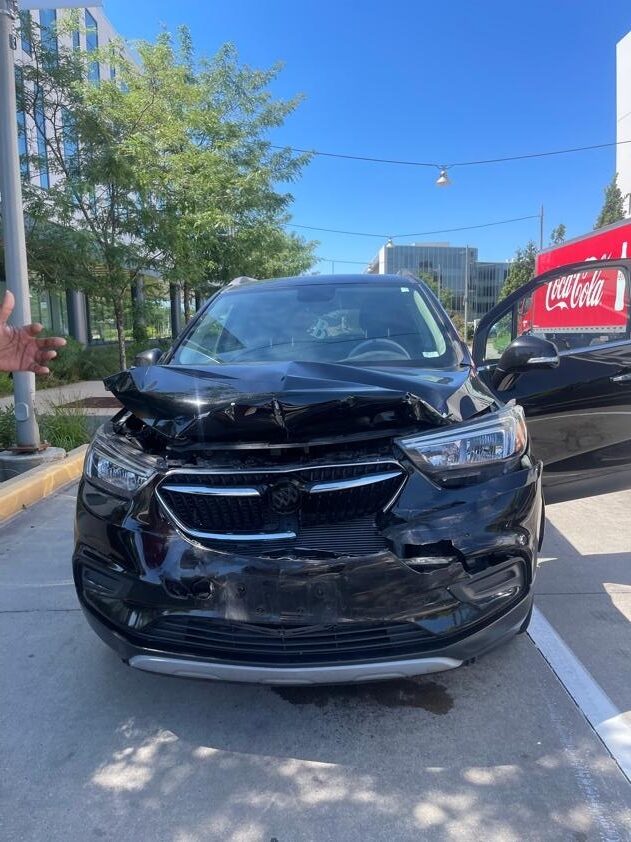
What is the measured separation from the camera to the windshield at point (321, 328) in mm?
→ 3357

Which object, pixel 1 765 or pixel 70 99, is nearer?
pixel 1 765

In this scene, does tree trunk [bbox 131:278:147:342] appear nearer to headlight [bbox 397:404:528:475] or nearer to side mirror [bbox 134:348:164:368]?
side mirror [bbox 134:348:164:368]

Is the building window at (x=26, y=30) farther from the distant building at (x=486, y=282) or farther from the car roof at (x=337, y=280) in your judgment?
the distant building at (x=486, y=282)

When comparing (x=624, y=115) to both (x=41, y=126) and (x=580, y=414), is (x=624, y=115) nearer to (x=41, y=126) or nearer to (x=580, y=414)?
(x=41, y=126)

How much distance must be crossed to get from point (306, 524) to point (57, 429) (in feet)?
19.3

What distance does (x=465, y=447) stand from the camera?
231cm

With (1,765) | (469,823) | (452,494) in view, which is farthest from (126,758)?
(452,494)

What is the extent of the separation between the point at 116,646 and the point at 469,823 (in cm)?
138

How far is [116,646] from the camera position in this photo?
2342 mm

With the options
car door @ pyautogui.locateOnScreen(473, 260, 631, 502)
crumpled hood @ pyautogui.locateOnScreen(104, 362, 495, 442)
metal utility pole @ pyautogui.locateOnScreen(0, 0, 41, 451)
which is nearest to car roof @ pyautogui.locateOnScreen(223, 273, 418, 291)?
car door @ pyautogui.locateOnScreen(473, 260, 631, 502)

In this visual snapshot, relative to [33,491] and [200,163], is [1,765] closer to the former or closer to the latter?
[33,491]

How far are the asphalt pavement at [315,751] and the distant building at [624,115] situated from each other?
28.8 metres

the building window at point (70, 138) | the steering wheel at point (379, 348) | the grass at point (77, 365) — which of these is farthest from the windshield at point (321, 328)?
the grass at point (77, 365)

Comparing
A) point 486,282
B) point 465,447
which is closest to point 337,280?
point 465,447
